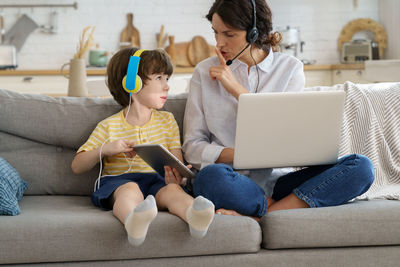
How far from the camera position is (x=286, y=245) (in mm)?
1705

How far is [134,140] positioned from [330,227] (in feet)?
2.66

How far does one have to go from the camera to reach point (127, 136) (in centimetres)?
207

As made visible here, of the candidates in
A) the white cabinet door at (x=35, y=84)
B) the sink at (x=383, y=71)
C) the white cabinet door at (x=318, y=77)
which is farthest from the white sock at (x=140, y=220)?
the white cabinet door at (x=318, y=77)

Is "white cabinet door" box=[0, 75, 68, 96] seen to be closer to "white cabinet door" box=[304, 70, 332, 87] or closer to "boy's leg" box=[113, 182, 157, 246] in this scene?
"white cabinet door" box=[304, 70, 332, 87]

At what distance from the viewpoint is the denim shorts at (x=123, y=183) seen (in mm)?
1862

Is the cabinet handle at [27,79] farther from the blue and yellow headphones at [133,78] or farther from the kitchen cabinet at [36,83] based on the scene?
the blue and yellow headphones at [133,78]

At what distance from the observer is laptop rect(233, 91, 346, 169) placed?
65.4 inches

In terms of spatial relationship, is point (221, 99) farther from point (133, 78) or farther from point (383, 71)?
point (383, 71)

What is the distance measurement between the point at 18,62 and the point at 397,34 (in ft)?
12.4

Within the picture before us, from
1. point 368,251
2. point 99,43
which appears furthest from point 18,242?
point 99,43

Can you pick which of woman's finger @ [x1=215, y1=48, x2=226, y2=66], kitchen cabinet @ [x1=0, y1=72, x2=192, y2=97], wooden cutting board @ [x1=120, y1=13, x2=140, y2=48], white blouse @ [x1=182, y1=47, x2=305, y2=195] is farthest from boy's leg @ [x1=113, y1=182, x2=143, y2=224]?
wooden cutting board @ [x1=120, y1=13, x2=140, y2=48]

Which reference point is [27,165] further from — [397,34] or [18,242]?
[397,34]

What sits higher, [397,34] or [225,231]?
[397,34]

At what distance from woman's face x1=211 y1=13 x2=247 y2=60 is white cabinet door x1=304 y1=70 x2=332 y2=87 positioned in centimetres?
316
